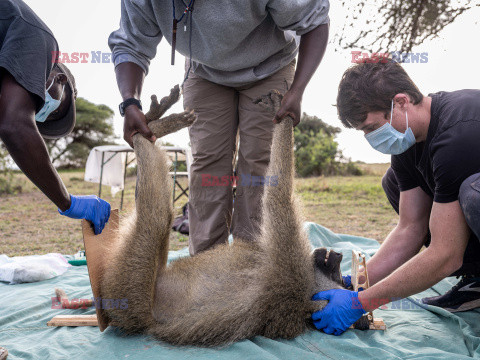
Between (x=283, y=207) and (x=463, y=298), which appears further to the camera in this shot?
(x=463, y=298)

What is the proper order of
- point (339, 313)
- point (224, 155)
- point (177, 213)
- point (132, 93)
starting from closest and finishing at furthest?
point (339, 313), point (132, 93), point (224, 155), point (177, 213)

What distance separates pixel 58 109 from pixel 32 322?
1.69m

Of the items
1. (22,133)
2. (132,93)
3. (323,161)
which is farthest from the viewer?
(323,161)

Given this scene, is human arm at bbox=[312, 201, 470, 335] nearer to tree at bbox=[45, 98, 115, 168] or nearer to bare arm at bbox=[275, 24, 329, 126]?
bare arm at bbox=[275, 24, 329, 126]

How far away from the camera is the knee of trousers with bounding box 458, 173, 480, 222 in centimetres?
232

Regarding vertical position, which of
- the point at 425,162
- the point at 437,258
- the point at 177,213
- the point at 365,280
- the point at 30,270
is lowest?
the point at 177,213

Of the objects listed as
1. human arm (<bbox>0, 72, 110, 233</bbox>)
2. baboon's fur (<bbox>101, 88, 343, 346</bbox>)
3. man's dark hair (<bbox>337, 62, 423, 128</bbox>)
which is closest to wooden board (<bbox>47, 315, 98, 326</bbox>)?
baboon's fur (<bbox>101, 88, 343, 346</bbox>)

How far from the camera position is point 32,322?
3076 millimetres

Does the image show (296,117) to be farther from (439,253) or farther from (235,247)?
(439,253)

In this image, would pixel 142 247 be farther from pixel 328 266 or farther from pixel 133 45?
pixel 133 45

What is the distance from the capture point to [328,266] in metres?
2.91

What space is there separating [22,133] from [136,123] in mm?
815

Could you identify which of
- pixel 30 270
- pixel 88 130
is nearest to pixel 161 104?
pixel 30 270

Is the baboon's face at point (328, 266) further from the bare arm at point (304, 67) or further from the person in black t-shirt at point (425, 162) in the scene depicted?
the bare arm at point (304, 67)
